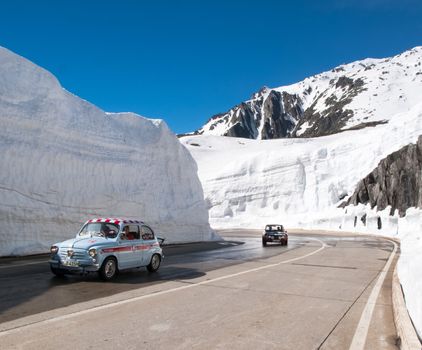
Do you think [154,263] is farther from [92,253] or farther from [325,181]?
[325,181]

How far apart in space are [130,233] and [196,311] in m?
5.04

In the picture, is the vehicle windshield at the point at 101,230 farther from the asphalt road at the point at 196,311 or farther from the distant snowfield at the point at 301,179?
the distant snowfield at the point at 301,179

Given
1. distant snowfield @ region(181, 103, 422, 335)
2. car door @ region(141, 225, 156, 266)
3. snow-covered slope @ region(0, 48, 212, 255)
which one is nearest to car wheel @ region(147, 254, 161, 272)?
car door @ region(141, 225, 156, 266)

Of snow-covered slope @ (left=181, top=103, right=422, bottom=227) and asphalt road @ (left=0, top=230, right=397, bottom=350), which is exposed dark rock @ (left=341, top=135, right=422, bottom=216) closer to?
snow-covered slope @ (left=181, top=103, right=422, bottom=227)

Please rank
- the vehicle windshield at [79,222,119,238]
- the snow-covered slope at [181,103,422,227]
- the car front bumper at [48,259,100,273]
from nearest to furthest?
the car front bumper at [48,259,100,273] < the vehicle windshield at [79,222,119,238] < the snow-covered slope at [181,103,422,227]

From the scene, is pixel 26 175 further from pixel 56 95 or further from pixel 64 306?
pixel 64 306

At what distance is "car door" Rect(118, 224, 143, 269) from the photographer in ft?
35.7

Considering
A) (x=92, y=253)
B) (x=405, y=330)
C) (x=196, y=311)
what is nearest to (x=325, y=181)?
(x=92, y=253)

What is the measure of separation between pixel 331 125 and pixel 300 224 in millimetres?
132718

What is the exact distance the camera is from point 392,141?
60.4 meters

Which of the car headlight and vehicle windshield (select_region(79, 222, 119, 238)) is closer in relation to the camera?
the car headlight

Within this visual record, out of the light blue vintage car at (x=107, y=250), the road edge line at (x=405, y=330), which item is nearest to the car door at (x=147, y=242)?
the light blue vintage car at (x=107, y=250)

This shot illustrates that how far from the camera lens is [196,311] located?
694cm

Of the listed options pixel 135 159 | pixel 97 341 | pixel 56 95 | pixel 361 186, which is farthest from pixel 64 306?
pixel 361 186
